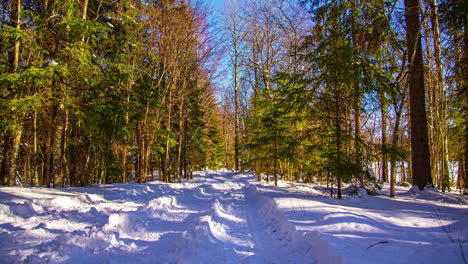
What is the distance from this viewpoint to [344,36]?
755 cm

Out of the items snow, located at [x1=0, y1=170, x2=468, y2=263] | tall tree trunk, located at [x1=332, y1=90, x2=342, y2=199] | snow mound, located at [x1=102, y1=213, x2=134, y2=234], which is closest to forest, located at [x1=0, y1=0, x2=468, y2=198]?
tall tree trunk, located at [x1=332, y1=90, x2=342, y2=199]

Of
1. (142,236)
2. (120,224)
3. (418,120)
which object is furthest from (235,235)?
(418,120)

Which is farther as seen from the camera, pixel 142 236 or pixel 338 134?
pixel 338 134

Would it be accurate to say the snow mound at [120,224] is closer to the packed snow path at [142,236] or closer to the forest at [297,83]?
the packed snow path at [142,236]

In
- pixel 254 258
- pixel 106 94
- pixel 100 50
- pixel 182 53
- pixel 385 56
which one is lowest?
pixel 254 258

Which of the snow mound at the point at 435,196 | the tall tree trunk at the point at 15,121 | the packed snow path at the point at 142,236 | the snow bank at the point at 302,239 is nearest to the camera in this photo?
the snow bank at the point at 302,239

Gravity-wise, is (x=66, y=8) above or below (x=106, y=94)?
above

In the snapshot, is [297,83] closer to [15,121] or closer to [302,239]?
[302,239]

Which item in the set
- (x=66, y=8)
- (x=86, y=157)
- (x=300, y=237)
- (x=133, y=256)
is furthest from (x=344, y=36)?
(x=86, y=157)

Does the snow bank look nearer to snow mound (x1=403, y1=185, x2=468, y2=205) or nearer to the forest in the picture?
the forest

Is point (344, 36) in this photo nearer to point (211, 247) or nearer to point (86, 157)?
point (211, 247)

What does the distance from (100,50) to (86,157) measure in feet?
23.0

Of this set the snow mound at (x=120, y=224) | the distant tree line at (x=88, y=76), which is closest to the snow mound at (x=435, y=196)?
the snow mound at (x=120, y=224)

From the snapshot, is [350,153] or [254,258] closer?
[254,258]
